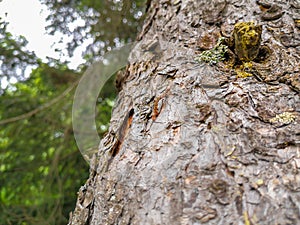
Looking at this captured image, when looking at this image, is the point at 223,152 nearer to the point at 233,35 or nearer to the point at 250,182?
the point at 250,182

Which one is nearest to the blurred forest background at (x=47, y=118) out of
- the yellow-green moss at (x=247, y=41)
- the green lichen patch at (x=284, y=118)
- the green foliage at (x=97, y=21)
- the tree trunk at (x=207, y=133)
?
the green foliage at (x=97, y=21)

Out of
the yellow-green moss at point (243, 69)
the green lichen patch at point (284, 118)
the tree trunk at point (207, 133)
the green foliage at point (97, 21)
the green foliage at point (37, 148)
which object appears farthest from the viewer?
the green foliage at point (37, 148)

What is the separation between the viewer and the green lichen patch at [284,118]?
107 centimetres

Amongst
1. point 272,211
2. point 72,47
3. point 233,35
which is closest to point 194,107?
point 233,35

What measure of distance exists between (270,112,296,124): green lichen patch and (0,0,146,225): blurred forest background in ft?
7.51

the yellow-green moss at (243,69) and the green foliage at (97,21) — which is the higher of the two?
the green foliage at (97,21)

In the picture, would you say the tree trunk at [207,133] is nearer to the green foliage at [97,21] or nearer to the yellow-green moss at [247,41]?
the yellow-green moss at [247,41]

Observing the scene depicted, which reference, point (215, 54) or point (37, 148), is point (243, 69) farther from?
point (37, 148)

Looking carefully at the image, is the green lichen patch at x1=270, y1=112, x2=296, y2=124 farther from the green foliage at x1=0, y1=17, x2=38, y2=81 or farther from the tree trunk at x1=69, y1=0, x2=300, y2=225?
the green foliage at x1=0, y1=17, x2=38, y2=81

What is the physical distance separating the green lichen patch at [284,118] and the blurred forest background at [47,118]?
229cm

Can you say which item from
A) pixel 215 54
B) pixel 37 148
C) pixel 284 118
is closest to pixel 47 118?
pixel 37 148

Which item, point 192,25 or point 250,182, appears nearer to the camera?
point 250,182

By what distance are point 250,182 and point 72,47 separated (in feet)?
8.27

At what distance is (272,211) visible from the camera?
33.5 inches
